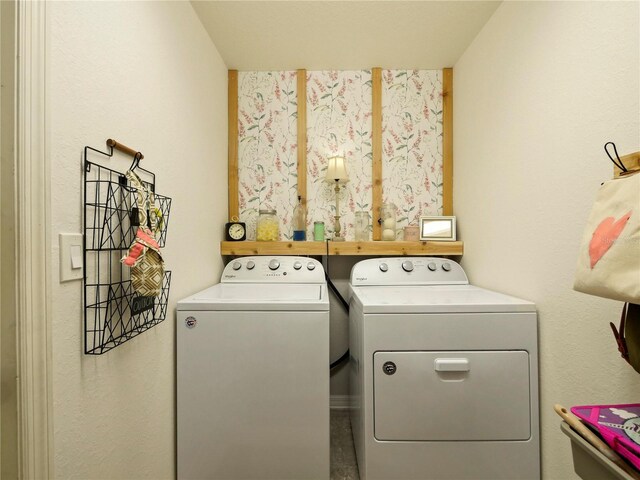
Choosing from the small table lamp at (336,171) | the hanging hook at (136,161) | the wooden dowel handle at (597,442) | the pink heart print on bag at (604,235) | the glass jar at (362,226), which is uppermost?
the small table lamp at (336,171)

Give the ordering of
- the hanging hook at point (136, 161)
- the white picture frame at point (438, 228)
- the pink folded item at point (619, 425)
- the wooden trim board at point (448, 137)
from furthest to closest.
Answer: the wooden trim board at point (448, 137)
the white picture frame at point (438, 228)
the hanging hook at point (136, 161)
the pink folded item at point (619, 425)

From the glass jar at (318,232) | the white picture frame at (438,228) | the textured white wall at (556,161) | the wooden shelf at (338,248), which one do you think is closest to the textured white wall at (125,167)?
the wooden shelf at (338,248)

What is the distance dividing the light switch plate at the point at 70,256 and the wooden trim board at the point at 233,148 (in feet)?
4.39

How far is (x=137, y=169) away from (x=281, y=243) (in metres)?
1.00

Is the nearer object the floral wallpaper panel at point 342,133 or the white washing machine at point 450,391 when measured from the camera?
the white washing machine at point 450,391

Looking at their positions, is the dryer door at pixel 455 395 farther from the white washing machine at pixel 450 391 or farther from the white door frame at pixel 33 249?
the white door frame at pixel 33 249

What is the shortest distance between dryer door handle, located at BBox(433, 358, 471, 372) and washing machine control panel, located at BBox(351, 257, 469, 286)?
0.68 metres

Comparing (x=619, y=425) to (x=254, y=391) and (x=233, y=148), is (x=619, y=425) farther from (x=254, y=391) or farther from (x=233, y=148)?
(x=233, y=148)

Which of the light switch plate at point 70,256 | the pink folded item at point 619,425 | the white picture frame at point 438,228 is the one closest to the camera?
the pink folded item at point 619,425

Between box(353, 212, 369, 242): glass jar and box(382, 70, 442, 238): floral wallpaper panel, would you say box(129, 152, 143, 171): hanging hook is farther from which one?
box(382, 70, 442, 238): floral wallpaper panel

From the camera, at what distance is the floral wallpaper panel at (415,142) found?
2.15 metres

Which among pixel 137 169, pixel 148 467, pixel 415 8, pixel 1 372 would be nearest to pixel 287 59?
pixel 415 8

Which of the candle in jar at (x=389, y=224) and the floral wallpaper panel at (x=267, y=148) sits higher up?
the floral wallpaper panel at (x=267, y=148)

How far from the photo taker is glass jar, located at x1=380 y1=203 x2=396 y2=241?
6.62ft
